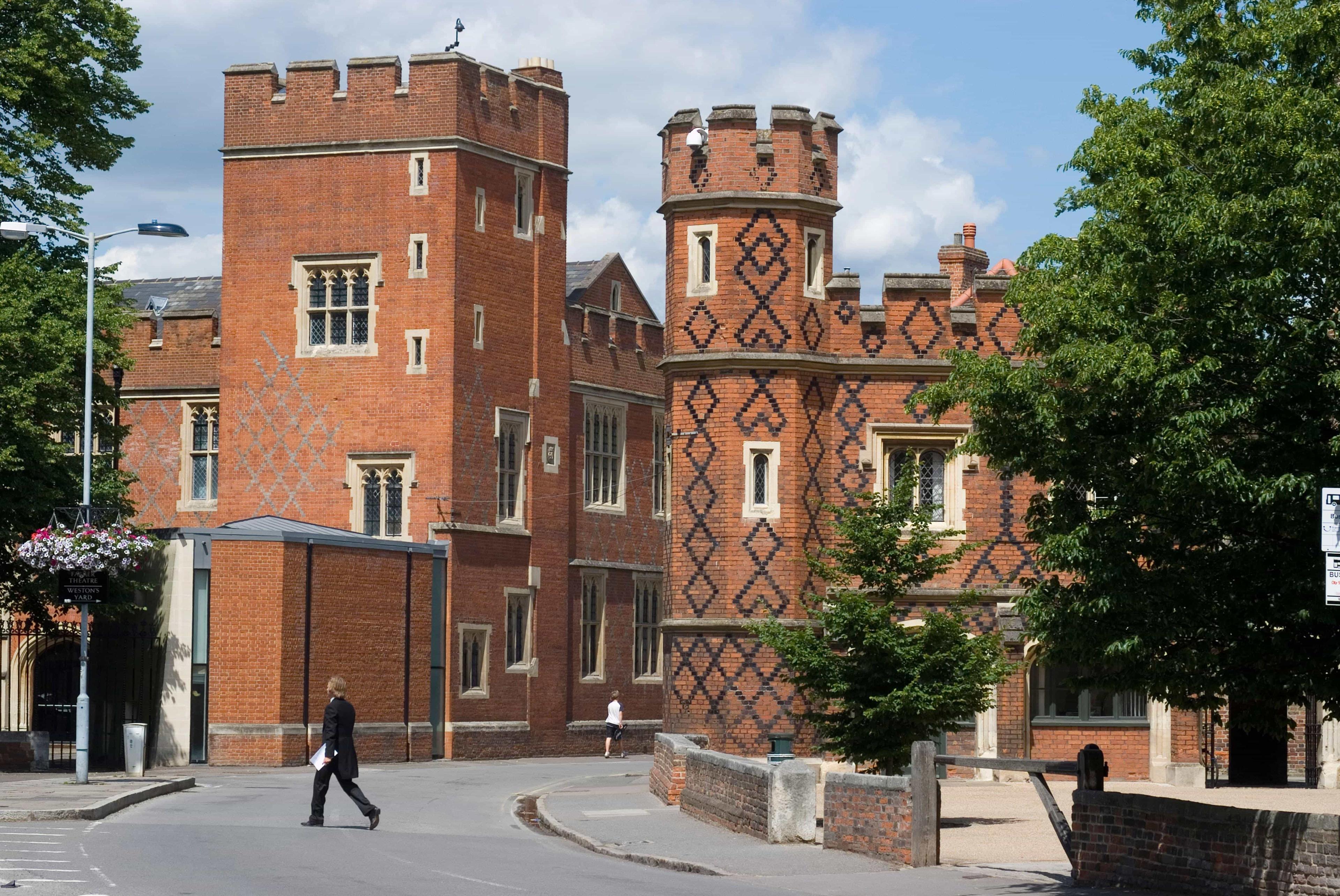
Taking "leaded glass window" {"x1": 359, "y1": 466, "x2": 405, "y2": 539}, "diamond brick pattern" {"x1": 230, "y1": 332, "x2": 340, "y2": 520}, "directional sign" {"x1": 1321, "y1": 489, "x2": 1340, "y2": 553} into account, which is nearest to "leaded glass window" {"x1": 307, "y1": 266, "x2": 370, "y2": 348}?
"diamond brick pattern" {"x1": 230, "y1": 332, "x2": 340, "y2": 520}

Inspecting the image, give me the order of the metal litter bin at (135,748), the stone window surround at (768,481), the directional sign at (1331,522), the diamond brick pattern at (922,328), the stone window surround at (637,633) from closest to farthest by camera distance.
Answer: the directional sign at (1331,522) → the metal litter bin at (135,748) → the stone window surround at (768,481) → the diamond brick pattern at (922,328) → the stone window surround at (637,633)

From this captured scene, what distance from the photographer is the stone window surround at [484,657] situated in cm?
3844

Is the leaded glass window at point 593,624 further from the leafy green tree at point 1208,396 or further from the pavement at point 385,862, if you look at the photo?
the leafy green tree at point 1208,396

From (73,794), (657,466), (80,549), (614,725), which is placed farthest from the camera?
(657,466)

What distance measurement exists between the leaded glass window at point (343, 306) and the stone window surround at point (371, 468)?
8.14 feet

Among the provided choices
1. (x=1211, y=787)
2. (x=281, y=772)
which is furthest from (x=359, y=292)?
(x=1211, y=787)

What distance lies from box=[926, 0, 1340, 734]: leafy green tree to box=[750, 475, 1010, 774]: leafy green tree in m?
6.91

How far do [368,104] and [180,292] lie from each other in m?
11.1

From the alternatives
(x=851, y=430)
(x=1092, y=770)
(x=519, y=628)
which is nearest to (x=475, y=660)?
(x=519, y=628)

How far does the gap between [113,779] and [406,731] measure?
32.6 feet

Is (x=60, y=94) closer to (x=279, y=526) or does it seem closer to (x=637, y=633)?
(x=279, y=526)

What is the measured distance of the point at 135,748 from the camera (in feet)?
93.4

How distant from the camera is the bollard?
15180mm

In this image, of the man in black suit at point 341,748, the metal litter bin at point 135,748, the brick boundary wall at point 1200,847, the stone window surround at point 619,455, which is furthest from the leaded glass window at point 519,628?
the brick boundary wall at point 1200,847
